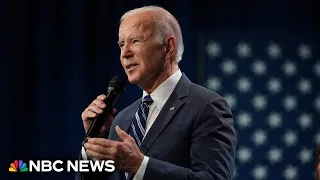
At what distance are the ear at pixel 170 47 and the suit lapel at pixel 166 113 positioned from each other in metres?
0.11

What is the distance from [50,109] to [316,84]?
1942mm

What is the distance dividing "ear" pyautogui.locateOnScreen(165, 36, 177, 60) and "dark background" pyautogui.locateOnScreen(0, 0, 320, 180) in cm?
203

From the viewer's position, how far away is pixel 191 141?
5.87 feet

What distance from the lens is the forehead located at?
6.39 feet

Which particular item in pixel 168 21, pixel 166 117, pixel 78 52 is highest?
pixel 168 21

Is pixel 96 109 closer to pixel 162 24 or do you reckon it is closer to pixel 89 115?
pixel 89 115

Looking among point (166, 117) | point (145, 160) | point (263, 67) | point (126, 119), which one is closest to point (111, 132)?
point (126, 119)

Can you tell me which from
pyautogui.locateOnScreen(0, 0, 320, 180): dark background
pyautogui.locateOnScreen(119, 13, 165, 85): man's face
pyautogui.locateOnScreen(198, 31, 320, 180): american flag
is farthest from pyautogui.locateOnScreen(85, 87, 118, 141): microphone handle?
pyautogui.locateOnScreen(198, 31, 320, 180): american flag

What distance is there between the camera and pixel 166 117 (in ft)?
6.09

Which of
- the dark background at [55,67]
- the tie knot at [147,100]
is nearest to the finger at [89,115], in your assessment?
the tie knot at [147,100]

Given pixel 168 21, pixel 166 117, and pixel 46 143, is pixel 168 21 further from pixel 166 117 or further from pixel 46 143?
pixel 46 143

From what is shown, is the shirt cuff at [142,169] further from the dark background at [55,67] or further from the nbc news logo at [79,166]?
the dark background at [55,67]

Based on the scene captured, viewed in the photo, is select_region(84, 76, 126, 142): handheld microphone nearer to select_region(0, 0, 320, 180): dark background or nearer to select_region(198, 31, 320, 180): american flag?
select_region(0, 0, 320, 180): dark background

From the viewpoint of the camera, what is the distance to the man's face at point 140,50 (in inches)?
75.9
